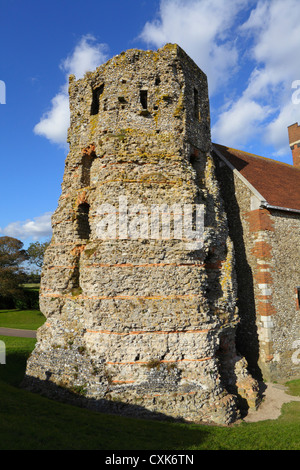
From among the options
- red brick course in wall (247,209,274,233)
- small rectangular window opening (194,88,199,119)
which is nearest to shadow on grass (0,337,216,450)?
red brick course in wall (247,209,274,233)

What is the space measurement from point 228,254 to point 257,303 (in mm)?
2810

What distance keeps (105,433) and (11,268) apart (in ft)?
112

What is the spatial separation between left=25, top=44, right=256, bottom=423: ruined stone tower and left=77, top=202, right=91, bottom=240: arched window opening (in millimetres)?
40

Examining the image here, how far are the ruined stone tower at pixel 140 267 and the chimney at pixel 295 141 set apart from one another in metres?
13.4

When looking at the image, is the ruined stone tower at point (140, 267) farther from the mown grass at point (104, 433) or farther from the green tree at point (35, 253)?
the green tree at point (35, 253)

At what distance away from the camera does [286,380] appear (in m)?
11.9

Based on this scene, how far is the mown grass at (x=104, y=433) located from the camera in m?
5.48

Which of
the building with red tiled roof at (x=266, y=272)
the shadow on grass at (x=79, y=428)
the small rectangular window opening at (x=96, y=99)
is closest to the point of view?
the shadow on grass at (x=79, y=428)

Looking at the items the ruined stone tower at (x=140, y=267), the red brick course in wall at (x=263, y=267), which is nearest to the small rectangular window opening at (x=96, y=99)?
the ruined stone tower at (x=140, y=267)

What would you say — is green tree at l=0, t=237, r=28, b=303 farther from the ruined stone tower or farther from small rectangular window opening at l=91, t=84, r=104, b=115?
small rectangular window opening at l=91, t=84, r=104, b=115

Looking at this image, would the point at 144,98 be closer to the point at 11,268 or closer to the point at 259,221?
the point at 259,221

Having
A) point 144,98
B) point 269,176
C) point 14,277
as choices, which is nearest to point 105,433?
point 144,98
